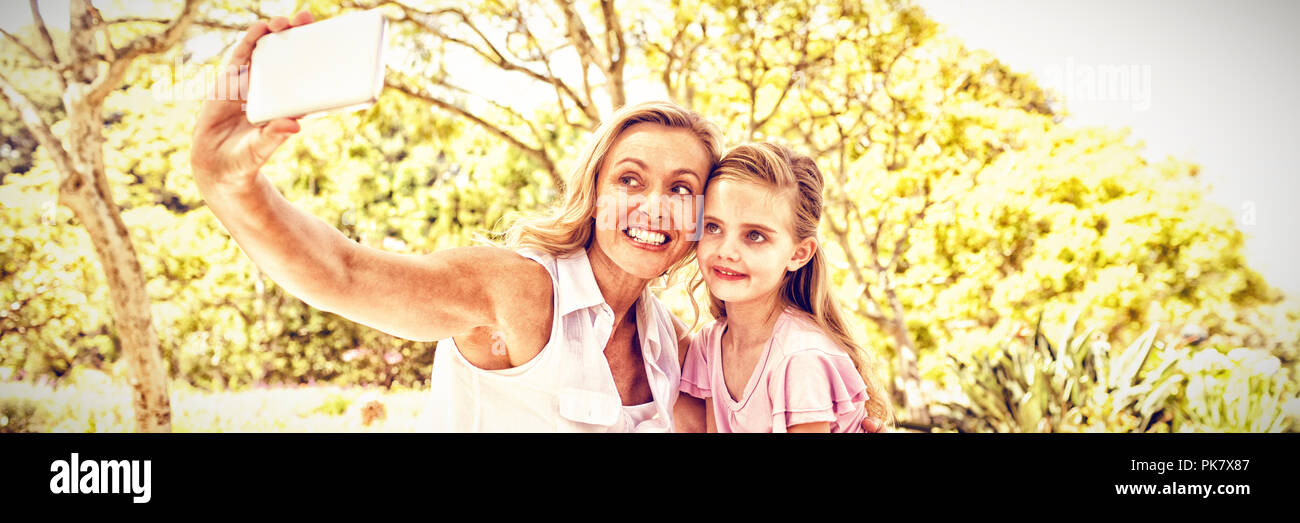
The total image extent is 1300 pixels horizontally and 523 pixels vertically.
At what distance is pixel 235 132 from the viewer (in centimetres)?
119

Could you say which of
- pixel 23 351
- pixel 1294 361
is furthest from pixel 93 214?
pixel 1294 361

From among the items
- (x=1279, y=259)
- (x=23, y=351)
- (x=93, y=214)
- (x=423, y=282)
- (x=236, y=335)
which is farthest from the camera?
(x=236, y=335)

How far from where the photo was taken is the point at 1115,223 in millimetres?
4629

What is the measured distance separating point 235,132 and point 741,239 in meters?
0.88

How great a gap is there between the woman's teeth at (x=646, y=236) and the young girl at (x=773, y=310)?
3.3 inches

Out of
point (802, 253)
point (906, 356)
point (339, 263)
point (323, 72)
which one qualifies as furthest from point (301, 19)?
point (906, 356)

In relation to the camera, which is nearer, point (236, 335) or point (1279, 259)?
point (1279, 259)

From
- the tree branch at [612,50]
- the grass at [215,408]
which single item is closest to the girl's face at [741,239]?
the tree branch at [612,50]

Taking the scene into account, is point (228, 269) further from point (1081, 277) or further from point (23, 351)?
point (1081, 277)

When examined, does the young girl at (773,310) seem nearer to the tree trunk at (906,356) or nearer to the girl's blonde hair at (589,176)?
the girl's blonde hair at (589,176)

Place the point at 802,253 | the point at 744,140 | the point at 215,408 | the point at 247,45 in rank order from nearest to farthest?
the point at 247,45 < the point at 802,253 < the point at 744,140 < the point at 215,408

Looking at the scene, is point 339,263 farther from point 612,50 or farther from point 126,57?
point 612,50

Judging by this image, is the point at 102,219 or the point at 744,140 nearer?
the point at 102,219
